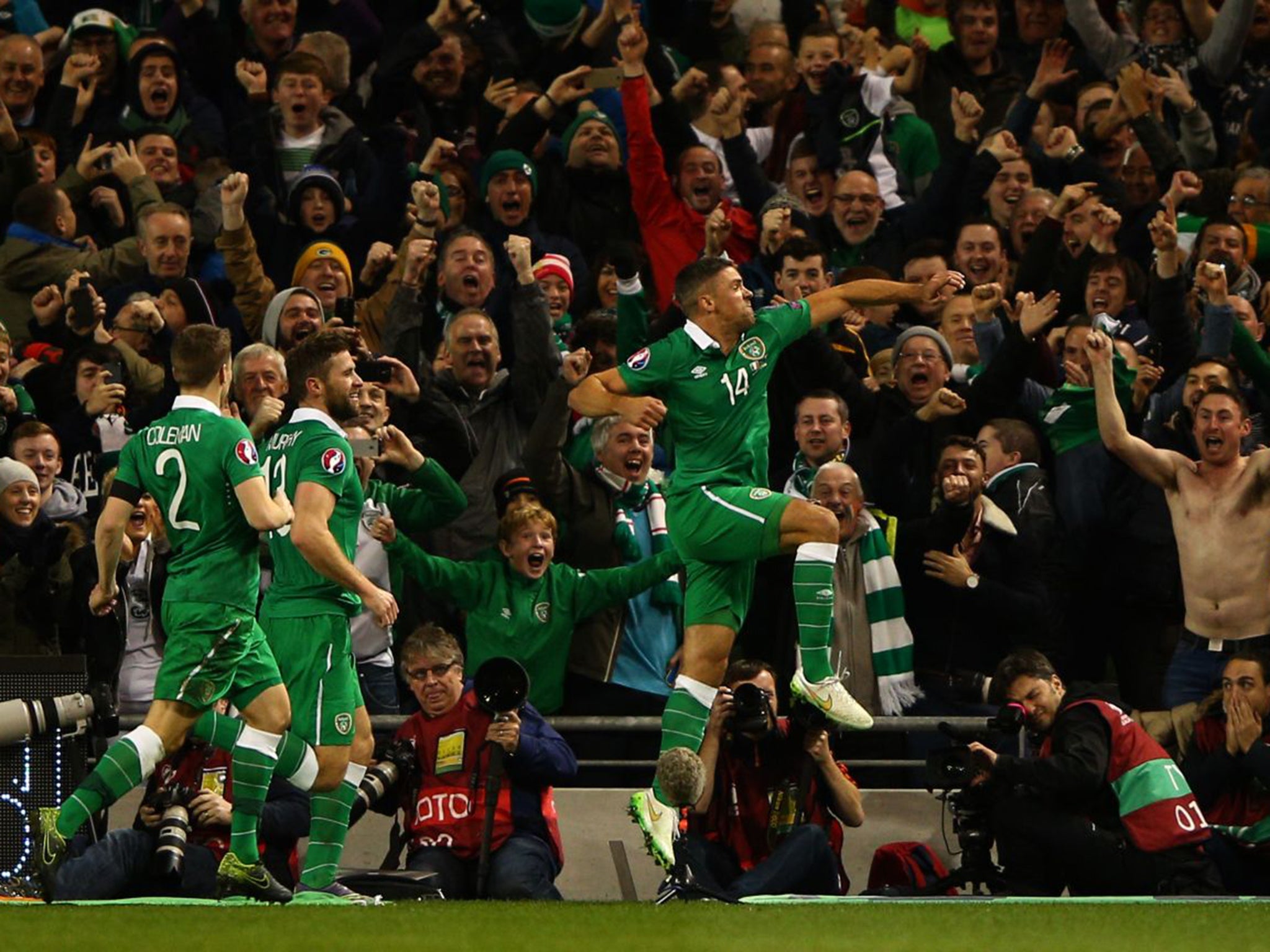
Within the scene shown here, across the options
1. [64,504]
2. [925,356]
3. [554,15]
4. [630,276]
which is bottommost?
[64,504]

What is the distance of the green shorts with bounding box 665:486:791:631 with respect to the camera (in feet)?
29.8

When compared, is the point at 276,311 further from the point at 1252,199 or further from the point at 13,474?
the point at 1252,199

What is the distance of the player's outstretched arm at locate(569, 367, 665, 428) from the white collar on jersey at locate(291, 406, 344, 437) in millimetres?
1005

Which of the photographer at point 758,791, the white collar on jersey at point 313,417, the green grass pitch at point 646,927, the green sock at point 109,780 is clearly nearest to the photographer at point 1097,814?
the photographer at point 758,791

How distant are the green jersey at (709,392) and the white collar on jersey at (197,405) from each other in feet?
5.55

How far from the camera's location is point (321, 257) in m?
12.3

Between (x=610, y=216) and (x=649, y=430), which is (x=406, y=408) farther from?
(x=610, y=216)

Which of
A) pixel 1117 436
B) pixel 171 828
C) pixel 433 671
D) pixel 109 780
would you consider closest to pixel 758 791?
pixel 433 671

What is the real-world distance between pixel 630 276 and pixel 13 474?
3.30 meters

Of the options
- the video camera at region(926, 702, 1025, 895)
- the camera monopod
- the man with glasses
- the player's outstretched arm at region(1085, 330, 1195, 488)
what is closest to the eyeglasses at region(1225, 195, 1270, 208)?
the man with glasses

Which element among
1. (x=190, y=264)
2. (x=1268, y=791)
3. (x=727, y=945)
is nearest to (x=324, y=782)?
(x=727, y=945)

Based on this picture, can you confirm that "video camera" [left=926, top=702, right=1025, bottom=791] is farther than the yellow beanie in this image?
No

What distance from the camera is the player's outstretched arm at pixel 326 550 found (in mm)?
8695

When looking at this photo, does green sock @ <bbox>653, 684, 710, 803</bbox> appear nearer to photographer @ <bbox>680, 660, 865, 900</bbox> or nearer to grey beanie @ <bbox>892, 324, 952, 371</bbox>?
photographer @ <bbox>680, 660, 865, 900</bbox>
